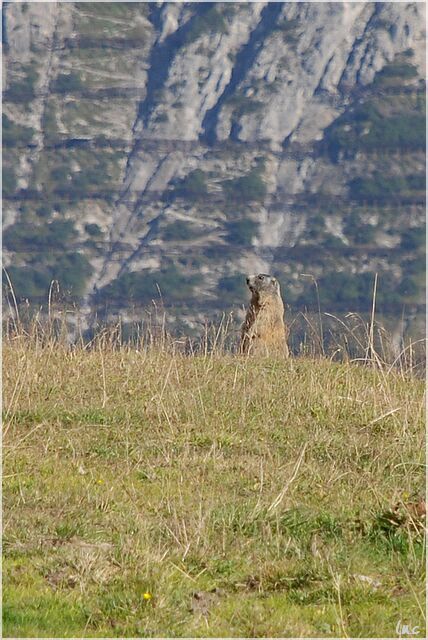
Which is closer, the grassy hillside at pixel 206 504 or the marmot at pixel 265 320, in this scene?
the grassy hillside at pixel 206 504

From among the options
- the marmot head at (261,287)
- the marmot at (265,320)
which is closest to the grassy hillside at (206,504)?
the marmot at (265,320)

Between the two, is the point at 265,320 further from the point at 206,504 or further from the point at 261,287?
the point at 206,504

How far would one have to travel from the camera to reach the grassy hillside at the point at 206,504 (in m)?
6.16

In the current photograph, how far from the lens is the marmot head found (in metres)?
19.6

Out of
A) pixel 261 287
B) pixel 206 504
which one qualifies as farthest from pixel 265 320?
pixel 206 504

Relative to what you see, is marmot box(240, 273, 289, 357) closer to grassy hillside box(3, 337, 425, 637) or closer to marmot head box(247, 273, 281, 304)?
marmot head box(247, 273, 281, 304)

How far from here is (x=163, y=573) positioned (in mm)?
6441

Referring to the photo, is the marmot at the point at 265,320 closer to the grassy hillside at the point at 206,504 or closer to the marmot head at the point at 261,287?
the marmot head at the point at 261,287

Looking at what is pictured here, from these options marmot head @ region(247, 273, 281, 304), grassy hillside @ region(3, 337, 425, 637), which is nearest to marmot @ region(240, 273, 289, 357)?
marmot head @ region(247, 273, 281, 304)

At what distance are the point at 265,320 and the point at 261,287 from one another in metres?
0.90

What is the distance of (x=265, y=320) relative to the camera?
19281 mm

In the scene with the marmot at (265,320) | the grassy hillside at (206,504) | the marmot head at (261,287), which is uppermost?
the grassy hillside at (206,504)

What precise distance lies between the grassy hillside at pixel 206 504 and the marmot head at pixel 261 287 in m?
6.85

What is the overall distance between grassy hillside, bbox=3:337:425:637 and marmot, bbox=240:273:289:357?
5.96 meters
